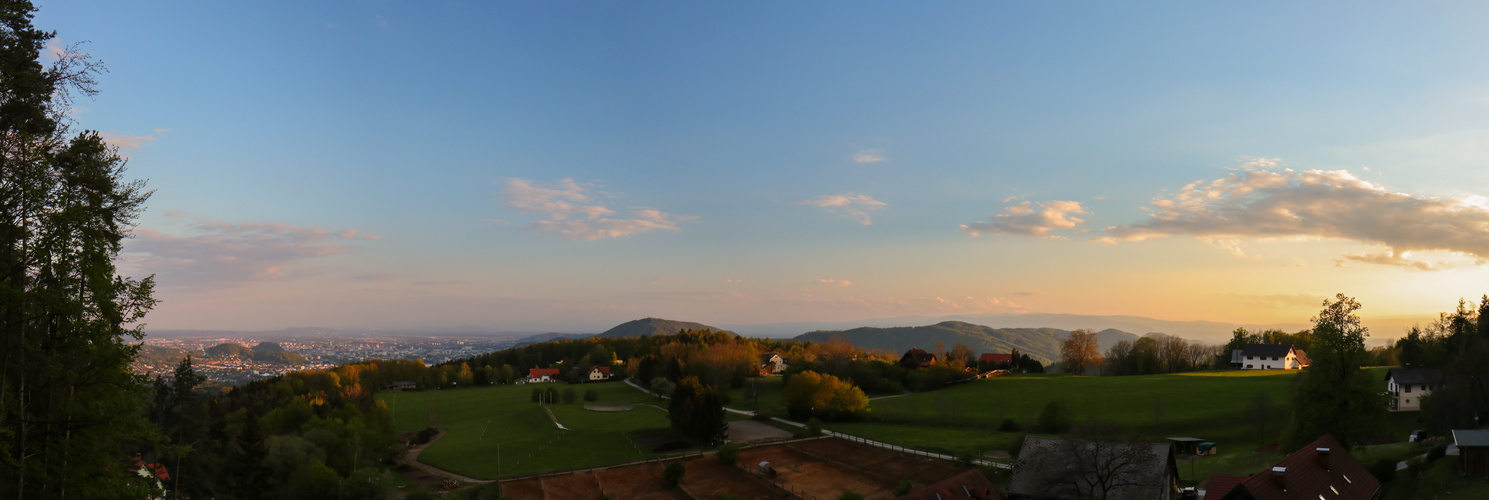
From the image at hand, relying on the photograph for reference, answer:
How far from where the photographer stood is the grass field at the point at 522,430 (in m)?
59.3

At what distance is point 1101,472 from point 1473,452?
1579 centimetres

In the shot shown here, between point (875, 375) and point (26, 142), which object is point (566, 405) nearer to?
point (875, 375)

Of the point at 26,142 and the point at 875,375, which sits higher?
the point at 26,142

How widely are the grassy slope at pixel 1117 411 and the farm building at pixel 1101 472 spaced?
748 cm

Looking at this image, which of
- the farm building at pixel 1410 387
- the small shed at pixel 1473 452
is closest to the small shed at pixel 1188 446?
the small shed at pixel 1473 452

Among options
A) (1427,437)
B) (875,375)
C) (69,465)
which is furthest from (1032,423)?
(69,465)

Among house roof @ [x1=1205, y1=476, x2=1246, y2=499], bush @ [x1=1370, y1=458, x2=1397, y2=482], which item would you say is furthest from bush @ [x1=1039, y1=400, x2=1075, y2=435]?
house roof @ [x1=1205, y1=476, x2=1246, y2=499]

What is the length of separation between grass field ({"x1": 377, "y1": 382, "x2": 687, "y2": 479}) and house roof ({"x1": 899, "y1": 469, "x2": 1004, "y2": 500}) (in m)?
28.0

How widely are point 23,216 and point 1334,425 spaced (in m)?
57.6

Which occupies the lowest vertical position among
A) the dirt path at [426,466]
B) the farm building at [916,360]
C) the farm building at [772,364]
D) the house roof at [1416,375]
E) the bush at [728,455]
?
the dirt path at [426,466]

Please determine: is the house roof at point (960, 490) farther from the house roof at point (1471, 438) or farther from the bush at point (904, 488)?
the house roof at point (1471, 438)

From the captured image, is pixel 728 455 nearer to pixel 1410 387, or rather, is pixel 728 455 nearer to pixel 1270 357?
pixel 1410 387

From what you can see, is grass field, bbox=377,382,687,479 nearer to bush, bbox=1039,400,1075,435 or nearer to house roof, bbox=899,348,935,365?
bush, bbox=1039,400,1075,435

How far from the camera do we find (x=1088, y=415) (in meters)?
69.0
